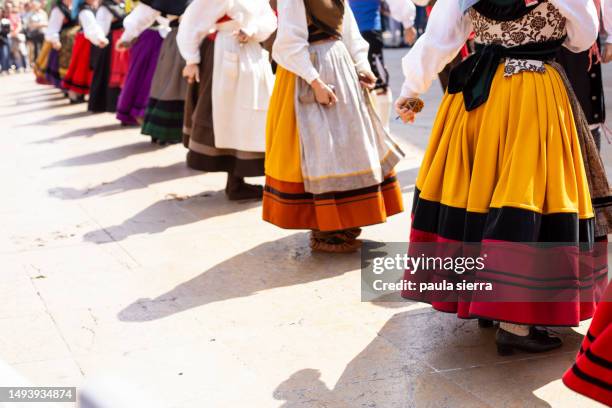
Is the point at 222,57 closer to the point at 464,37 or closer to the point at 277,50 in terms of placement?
the point at 277,50

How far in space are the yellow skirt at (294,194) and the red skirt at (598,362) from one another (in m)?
2.26

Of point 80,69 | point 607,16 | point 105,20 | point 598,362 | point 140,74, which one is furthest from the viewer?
point 80,69

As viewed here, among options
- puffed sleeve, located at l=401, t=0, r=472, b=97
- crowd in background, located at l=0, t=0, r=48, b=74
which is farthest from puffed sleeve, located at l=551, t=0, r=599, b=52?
crowd in background, located at l=0, t=0, r=48, b=74

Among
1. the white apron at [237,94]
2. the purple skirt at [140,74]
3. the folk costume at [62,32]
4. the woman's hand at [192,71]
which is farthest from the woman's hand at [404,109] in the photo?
the folk costume at [62,32]

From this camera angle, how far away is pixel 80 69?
1202 centimetres

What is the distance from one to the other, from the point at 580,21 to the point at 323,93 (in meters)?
1.53

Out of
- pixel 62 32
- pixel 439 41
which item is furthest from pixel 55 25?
pixel 439 41

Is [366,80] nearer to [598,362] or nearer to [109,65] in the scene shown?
[598,362]

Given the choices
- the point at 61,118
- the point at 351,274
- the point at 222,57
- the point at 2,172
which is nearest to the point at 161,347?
the point at 351,274

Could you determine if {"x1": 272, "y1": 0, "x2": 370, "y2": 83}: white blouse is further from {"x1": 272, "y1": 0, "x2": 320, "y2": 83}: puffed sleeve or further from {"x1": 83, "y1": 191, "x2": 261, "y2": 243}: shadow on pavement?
{"x1": 83, "y1": 191, "x2": 261, "y2": 243}: shadow on pavement

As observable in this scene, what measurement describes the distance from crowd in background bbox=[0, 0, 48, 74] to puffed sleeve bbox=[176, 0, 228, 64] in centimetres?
1502

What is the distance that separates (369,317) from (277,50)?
133cm

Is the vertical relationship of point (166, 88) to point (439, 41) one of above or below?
below

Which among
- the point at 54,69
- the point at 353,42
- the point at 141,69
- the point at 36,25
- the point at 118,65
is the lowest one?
the point at 36,25
